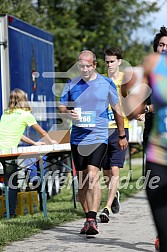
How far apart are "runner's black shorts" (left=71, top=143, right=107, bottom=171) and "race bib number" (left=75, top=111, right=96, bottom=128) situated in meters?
0.24

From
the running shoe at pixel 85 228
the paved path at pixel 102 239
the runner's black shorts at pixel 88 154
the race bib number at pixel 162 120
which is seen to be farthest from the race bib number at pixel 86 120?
the race bib number at pixel 162 120

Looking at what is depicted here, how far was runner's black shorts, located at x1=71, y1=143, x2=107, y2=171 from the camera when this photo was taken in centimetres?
864

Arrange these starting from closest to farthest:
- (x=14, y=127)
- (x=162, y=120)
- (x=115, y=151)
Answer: (x=162, y=120)
(x=115, y=151)
(x=14, y=127)

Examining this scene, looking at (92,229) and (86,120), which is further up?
(86,120)

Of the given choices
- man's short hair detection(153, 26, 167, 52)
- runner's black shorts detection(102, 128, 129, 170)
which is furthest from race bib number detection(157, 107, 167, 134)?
runner's black shorts detection(102, 128, 129, 170)

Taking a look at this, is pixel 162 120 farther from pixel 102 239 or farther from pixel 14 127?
pixel 14 127

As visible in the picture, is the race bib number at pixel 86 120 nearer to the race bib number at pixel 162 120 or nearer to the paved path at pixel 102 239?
the paved path at pixel 102 239

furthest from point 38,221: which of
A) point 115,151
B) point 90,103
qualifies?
point 90,103

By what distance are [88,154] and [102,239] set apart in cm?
100

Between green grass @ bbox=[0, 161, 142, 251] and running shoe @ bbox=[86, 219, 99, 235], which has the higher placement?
running shoe @ bbox=[86, 219, 99, 235]

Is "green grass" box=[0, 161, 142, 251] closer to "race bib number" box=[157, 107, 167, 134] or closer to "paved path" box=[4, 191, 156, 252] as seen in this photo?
"paved path" box=[4, 191, 156, 252]

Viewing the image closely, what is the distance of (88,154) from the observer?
8680 millimetres

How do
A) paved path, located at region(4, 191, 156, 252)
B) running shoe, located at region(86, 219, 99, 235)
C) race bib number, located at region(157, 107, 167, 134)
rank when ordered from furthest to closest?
running shoe, located at region(86, 219, 99, 235) → paved path, located at region(4, 191, 156, 252) → race bib number, located at region(157, 107, 167, 134)

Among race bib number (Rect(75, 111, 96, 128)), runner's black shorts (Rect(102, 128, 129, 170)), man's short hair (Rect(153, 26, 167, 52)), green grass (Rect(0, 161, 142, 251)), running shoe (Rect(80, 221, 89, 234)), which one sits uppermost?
man's short hair (Rect(153, 26, 167, 52))
